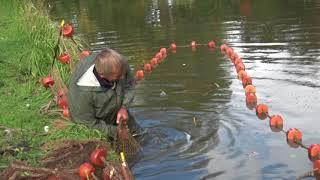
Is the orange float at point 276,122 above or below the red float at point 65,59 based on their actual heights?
below

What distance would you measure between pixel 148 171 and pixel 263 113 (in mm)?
2754

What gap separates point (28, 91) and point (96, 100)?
2590 millimetres

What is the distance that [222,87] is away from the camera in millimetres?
10914

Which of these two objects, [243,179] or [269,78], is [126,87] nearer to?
[243,179]

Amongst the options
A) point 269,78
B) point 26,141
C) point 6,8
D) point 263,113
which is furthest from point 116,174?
point 6,8

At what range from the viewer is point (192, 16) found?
69.0 ft

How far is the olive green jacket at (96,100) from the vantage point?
7.16 metres

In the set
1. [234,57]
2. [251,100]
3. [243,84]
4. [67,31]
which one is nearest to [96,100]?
[67,31]

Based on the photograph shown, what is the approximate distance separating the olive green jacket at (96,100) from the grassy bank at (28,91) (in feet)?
0.66

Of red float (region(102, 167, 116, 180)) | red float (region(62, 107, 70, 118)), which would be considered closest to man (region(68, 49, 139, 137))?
red float (region(62, 107, 70, 118))

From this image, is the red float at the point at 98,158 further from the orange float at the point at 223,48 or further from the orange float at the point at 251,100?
the orange float at the point at 223,48

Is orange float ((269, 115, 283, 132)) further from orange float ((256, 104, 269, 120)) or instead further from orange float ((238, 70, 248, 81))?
orange float ((238, 70, 248, 81))

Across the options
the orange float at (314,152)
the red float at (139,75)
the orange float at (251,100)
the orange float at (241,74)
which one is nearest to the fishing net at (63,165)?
the orange float at (314,152)

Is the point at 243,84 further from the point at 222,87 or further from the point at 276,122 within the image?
the point at 276,122
